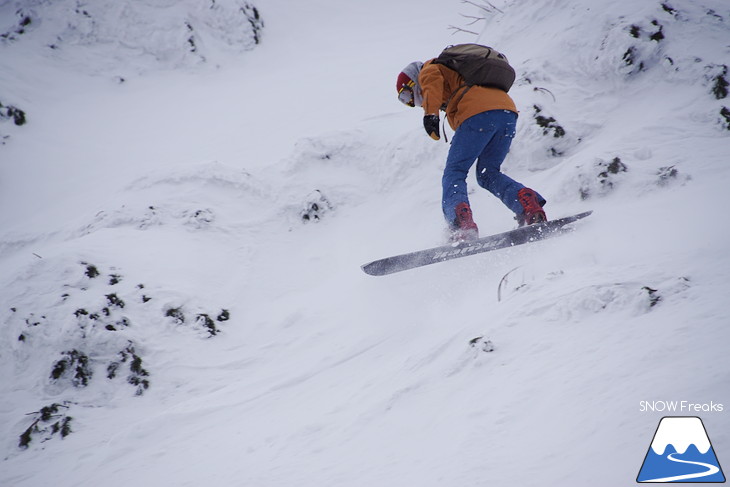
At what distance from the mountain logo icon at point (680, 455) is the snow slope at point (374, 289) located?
0.04 m

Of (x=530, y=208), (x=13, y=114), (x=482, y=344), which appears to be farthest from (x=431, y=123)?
(x=13, y=114)

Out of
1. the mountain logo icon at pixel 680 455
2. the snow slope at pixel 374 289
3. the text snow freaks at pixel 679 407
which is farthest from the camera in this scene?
the snow slope at pixel 374 289

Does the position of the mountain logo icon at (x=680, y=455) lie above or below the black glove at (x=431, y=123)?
below

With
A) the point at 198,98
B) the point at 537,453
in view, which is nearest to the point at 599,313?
the point at 537,453

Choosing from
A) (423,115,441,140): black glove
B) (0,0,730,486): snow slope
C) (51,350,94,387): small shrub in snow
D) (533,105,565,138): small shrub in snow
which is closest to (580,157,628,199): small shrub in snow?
(0,0,730,486): snow slope

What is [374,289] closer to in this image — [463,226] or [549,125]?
[463,226]

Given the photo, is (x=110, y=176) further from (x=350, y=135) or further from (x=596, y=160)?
(x=596, y=160)

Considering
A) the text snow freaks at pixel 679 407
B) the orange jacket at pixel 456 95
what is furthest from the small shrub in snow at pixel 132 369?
the text snow freaks at pixel 679 407

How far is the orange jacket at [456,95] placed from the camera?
352 centimetres

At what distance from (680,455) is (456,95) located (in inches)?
126

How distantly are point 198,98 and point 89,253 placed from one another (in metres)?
6.23

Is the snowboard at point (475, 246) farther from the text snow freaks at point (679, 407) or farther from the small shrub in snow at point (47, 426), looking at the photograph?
the small shrub in snow at point (47, 426)

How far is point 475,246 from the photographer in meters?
3.47

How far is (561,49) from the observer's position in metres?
5.14
